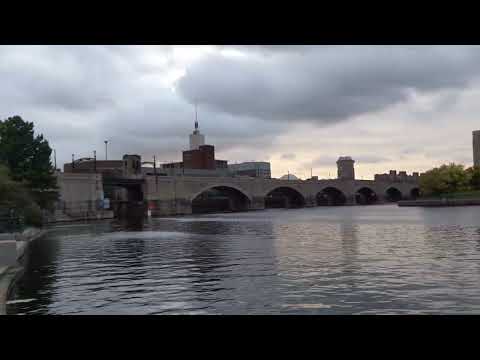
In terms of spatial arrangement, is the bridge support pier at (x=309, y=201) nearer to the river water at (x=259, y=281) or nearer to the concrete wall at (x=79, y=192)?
the concrete wall at (x=79, y=192)

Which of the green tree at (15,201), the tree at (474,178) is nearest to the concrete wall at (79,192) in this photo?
the green tree at (15,201)

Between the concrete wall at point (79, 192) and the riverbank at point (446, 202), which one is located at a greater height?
the concrete wall at point (79, 192)

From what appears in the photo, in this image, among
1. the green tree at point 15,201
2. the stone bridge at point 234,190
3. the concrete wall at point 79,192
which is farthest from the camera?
the stone bridge at point 234,190

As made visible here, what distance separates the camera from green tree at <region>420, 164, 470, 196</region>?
14462 centimetres

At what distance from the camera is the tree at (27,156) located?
222ft

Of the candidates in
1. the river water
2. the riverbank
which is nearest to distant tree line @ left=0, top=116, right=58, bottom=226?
the river water

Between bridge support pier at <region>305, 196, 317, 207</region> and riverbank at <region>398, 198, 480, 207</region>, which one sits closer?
riverbank at <region>398, 198, 480, 207</region>

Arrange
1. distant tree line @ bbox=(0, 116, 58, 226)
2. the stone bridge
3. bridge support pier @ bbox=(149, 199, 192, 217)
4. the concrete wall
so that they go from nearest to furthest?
1. distant tree line @ bbox=(0, 116, 58, 226)
2. the concrete wall
3. bridge support pier @ bbox=(149, 199, 192, 217)
4. the stone bridge

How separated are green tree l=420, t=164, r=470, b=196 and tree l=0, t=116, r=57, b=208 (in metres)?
113

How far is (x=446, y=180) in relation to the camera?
5689 inches

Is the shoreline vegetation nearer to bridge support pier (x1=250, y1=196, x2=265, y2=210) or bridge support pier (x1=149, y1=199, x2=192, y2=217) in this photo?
bridge support pier (x1=250, y1=196, x2=265, y2=210)
